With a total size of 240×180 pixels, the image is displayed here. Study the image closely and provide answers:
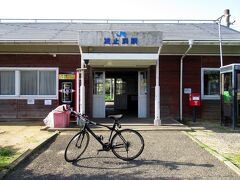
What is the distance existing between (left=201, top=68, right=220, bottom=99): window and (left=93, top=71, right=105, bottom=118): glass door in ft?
14.3

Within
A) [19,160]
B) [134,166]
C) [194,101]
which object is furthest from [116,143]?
[194,101]

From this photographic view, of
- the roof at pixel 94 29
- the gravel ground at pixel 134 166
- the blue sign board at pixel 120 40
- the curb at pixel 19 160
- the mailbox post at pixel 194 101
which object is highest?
the roof at pixel 94 29

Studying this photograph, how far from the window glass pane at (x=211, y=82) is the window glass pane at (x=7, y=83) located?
8.29 meters

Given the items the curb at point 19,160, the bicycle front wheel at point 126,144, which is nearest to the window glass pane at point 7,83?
the curb at point 19,160

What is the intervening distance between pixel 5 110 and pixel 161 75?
22.2 ft

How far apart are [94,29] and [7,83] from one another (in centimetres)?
516

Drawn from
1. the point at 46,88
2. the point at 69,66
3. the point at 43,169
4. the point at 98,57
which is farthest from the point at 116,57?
the point at 43,169

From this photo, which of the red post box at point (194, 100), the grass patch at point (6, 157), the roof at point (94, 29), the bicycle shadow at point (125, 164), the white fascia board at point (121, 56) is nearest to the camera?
the grass patch at point (6, 157)

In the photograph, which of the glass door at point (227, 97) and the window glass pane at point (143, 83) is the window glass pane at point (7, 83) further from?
the glass door at point (227, 97)

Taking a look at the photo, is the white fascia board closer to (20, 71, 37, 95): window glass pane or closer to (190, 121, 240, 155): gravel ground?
(190, 121, 240, 155): gravel ground

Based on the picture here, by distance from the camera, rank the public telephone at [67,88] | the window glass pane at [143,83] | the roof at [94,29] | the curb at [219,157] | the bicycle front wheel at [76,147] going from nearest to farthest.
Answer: the curb at [219,157], the bicycle front wheel at [76,147], the public telephone at [67,88], the roof at [94,29], the window glass pane at [143,83]

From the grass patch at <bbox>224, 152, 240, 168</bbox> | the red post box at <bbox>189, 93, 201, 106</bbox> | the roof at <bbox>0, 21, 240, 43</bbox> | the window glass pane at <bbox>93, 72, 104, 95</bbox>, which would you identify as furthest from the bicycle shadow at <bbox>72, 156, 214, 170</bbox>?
the window glass pane at <bbox>93, 72, 104, 95</bbox>

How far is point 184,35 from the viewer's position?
15867mm

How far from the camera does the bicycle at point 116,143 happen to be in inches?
290
